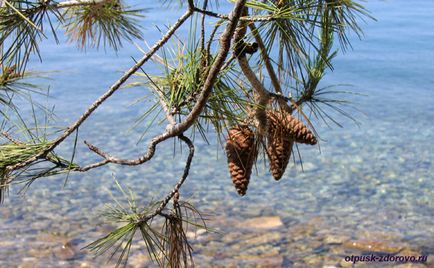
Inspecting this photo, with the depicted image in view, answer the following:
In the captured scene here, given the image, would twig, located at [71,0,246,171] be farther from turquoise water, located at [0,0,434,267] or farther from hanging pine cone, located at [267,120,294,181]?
turquoise water, located at [0,0,434,267]

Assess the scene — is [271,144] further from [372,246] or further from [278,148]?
[372,246]

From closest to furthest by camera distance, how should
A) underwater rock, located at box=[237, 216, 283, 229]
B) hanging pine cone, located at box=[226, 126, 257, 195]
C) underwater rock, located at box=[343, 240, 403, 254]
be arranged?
1. hanging pine cone, located at box=[226, 126, 257, 195]
2. underwater rock, located at box=[343, 240, 403, 254]
3. underwater rock, located at box=[237, 216, 283, 229]

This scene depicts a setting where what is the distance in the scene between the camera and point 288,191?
334 cm

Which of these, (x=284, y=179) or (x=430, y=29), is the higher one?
(x=430, y=29)

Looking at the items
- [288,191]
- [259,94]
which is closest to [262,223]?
[288,191]

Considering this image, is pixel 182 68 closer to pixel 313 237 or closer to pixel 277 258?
pixel 277 258

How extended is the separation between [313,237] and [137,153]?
1.40 metres

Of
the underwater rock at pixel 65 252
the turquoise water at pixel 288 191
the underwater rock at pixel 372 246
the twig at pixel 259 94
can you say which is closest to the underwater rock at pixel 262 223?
the turquoise water at pixel 288 191

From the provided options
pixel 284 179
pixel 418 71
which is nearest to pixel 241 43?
pixel 284 179

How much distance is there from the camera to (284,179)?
352 centimetres

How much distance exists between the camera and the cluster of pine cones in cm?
74

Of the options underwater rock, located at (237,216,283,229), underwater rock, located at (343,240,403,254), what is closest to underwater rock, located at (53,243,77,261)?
underwater rock, located at (237,216,283,229)

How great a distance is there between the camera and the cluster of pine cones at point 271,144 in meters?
0.74

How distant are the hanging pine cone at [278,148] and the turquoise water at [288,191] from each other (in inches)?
45.3
